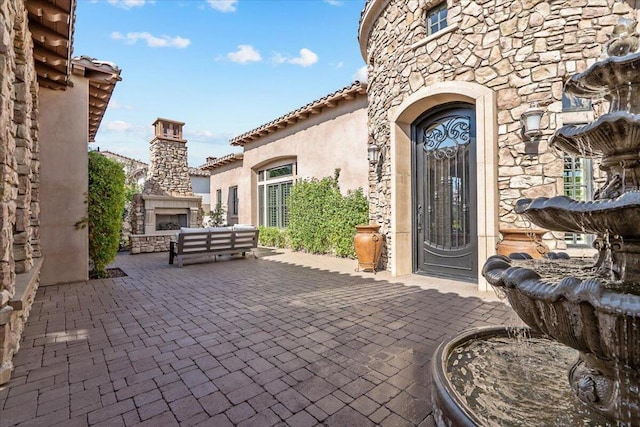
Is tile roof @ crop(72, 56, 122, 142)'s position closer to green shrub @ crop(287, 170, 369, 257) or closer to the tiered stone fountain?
green shrub @ crop(287, 170, 369, 257)

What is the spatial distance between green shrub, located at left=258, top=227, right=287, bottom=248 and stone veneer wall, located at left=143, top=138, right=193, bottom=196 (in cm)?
486

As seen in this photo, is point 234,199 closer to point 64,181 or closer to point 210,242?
point 210,242

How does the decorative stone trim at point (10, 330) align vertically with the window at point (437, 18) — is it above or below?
below

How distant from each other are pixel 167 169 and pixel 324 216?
358 inches

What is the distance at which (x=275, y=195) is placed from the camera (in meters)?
12.9

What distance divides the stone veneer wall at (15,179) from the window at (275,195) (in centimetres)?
776

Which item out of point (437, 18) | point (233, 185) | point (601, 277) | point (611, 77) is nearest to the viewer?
point (611, 77)

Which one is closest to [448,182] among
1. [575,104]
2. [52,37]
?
[575,104]

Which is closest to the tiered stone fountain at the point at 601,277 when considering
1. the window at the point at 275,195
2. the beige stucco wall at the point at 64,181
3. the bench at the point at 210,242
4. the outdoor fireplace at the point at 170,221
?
the beige stucco wall at the point at 64,181

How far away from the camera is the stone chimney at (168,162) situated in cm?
1416

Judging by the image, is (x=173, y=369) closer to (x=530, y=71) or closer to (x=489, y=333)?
(x=489, y=333)

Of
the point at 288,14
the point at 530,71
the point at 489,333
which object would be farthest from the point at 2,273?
the point at 288,14

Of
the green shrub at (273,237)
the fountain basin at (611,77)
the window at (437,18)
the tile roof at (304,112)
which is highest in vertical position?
the window at (437,18)

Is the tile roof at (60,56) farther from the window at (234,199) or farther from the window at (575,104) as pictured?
the window at (234,199)
